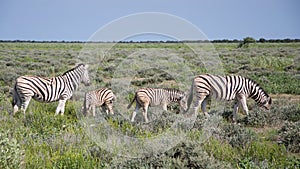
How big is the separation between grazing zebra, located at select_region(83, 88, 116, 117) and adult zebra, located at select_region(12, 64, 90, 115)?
60 cm

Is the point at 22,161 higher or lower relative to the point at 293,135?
lower

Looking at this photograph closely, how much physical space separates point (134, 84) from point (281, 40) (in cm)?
9014

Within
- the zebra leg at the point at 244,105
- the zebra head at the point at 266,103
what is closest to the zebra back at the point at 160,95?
the zebra leg at the point at 244,105

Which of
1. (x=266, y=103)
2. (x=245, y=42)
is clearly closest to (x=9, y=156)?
(x=266, y=103)

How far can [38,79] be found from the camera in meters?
8.87

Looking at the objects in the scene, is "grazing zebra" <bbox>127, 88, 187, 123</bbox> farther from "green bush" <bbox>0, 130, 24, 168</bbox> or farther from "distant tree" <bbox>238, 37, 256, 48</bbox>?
"distant tree" <bbox>238, 37, 256, 48</bbox>

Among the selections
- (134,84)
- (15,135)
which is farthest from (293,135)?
(134,84)

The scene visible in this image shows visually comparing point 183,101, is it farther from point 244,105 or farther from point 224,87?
point 244,105

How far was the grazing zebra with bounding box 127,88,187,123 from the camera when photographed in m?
9.30

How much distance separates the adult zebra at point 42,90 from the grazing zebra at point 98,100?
60cm

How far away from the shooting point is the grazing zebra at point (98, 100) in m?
9.27

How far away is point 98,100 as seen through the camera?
31.3ft

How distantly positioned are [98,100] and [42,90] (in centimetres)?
166

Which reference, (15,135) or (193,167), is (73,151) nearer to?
(15,135)
